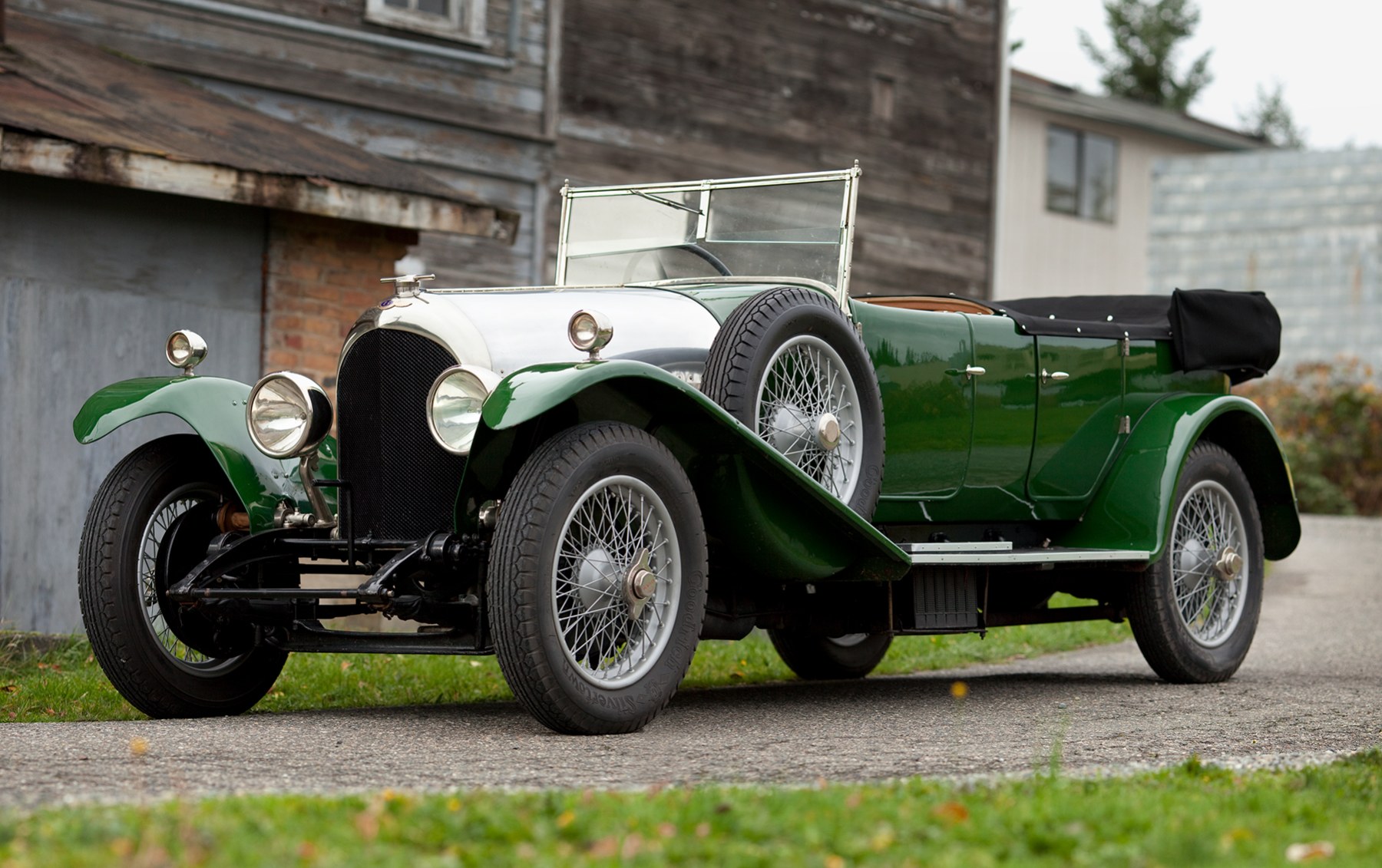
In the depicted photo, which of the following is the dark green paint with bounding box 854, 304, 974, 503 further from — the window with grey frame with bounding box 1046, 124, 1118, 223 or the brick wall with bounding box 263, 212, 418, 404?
the window with grey frame with bounding box 1046, 124, 1118, 223

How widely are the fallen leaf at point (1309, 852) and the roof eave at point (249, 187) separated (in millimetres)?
6608

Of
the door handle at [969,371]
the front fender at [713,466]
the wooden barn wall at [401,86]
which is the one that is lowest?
the front fender at [713,466]

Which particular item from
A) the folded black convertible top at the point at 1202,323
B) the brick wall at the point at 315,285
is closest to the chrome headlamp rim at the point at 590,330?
the folded black convertible top at the point at 1202,323

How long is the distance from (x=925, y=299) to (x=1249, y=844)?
163 inches

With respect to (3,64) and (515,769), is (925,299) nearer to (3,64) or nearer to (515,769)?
(515,769)

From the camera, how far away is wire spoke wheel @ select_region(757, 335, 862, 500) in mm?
5840

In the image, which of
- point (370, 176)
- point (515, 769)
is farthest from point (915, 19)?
point (515, 769)

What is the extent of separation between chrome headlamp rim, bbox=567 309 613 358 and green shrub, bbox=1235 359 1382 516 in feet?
52.0

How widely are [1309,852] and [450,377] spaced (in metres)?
3.01

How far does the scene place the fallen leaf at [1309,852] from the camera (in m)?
3.22

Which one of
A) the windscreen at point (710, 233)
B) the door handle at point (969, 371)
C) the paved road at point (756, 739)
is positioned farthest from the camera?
the windscreen at point (710, 233)

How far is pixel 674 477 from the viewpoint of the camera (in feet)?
17.3

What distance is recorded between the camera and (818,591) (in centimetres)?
656

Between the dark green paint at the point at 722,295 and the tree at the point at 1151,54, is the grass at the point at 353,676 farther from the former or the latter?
the tree at the point at 1151,54
